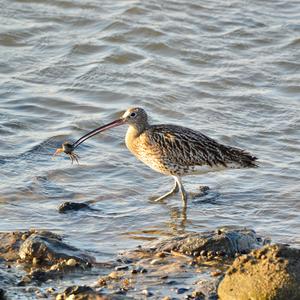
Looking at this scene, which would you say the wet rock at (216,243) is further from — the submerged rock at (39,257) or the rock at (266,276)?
the rock at (266,276)

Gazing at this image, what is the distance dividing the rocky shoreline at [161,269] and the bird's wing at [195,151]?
7.29 ft

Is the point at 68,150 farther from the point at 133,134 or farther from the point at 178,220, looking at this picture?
the point at 178,220

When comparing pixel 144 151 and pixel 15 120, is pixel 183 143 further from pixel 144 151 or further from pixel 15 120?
pixel 15 120

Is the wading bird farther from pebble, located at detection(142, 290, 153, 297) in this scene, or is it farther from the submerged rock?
pebble, located at detection(142, 290, 153, 297)

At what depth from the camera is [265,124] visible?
46.6 ft

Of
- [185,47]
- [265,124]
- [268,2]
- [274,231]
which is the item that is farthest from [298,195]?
[268,2]

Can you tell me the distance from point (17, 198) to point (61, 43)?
641cm

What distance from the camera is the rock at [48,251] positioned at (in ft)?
29.0

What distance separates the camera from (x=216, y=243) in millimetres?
9102

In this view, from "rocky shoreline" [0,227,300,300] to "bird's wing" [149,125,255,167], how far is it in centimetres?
222

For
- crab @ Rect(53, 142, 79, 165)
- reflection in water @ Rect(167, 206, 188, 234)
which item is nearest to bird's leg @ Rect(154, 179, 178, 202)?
reflection in water @ Rect(167, 206, 188, 234)

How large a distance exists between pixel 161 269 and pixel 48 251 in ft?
3.34

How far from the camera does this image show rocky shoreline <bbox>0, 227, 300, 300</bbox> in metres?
7.46

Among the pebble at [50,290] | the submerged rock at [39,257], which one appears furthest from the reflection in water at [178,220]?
the pebble at [50,290]
